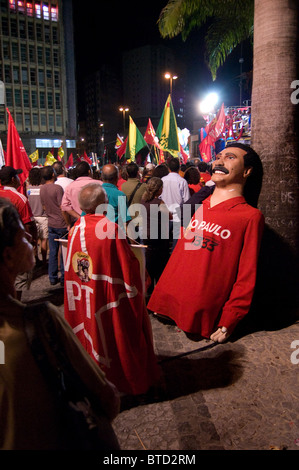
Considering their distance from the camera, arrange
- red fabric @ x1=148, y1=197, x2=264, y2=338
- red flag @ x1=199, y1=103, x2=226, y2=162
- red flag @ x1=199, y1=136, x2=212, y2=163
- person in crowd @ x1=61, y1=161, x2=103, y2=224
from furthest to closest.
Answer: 1. red flag @ x1=199, y1=136, x2=212, y2=163
2. red flag @ x1=199, y1=103, x2=226, y2=162
3. person in crowd @ x1=61, y1=161, x2=103, y2=224
4. red fabric @ x1=148, y1=197, x2=264, y2=338

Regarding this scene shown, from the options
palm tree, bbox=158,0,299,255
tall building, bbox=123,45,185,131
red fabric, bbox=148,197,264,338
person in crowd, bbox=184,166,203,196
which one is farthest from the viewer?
tall building, bbox=123,45,185,131

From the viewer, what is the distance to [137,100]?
371 feet

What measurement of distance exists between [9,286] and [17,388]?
38 centimetres

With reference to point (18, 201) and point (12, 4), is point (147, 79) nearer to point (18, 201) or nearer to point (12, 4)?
point (12, 4)

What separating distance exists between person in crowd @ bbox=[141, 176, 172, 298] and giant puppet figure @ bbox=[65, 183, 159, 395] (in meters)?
2.17

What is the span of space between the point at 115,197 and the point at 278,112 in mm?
2582

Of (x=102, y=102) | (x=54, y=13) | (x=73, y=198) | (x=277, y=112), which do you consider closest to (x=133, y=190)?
(x=73, y=198)

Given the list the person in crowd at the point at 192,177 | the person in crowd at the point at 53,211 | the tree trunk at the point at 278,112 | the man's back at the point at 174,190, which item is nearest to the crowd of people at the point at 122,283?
the tree trunk at the point at 278,112

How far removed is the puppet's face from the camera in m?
3.81

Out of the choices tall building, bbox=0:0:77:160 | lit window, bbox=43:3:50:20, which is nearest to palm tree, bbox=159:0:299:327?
tall building, bbox=0:0:77:160

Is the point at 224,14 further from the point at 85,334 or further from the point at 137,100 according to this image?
the point at 137,100

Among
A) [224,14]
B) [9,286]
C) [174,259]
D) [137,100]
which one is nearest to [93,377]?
[9,286]

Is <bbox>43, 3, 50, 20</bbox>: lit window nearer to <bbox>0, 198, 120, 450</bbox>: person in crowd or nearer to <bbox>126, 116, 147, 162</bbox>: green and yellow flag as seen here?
<bbox>126, 116, 147, 162</bbox>: green and yellow flag
